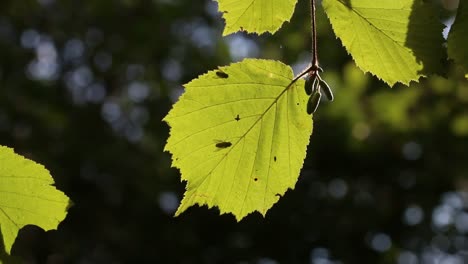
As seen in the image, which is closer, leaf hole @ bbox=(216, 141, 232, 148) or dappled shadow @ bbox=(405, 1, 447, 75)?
dappled shadow @ bbox=(405, 1, 447, 75)

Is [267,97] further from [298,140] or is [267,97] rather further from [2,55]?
[2,55]

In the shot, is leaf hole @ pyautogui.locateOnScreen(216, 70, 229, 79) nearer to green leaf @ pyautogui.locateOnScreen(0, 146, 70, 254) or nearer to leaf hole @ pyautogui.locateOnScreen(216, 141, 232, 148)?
leaf hole @ pyautogui.locateOnScreen(216, 141, 232, 148)

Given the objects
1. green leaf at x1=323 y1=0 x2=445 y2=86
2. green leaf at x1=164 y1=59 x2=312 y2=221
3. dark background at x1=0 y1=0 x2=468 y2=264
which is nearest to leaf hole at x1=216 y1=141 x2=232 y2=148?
green leaf at x1=164 y1=59 x2=312 y2=221

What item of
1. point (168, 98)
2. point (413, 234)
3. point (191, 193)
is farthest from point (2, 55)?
point (191, 193)

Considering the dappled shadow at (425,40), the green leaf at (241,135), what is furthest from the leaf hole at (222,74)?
the dappled shadow at (425,40)

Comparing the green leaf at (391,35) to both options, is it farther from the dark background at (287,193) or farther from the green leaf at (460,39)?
the dark background at (287,193)

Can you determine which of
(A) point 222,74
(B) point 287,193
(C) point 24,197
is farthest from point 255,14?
(B) point 287,193
